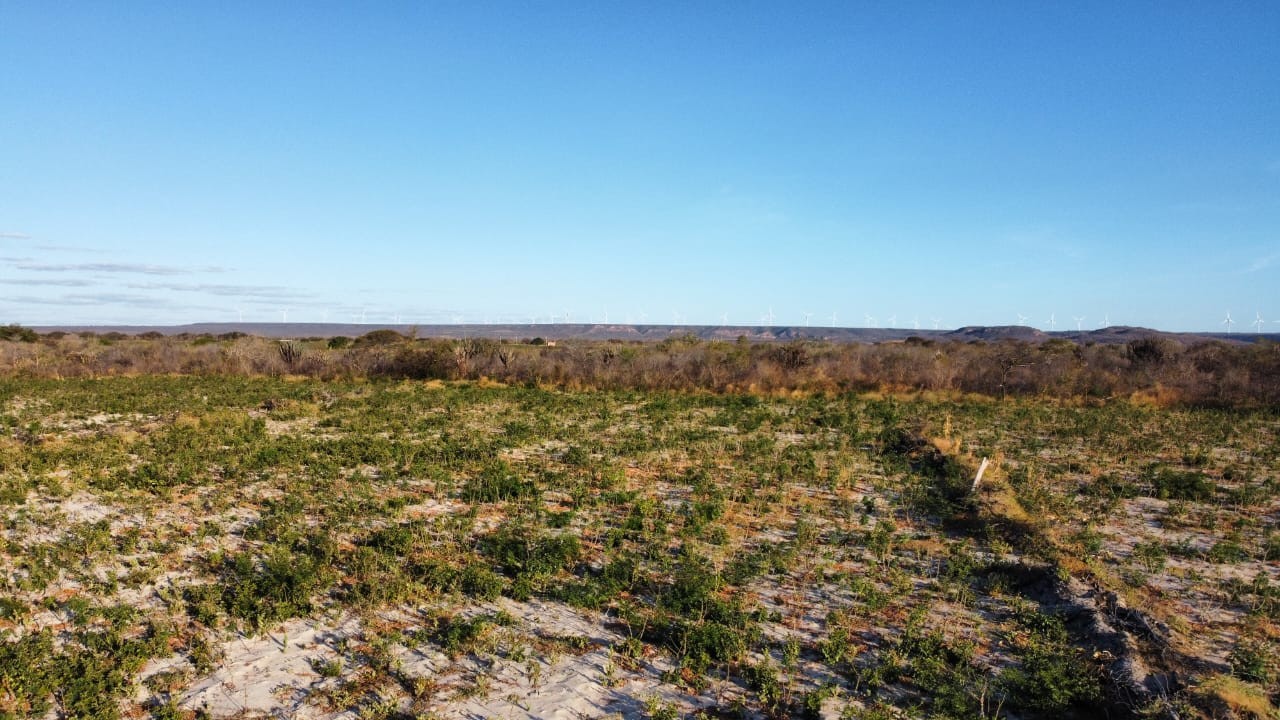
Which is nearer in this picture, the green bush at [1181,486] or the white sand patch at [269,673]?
the white sand patch at [269,673]

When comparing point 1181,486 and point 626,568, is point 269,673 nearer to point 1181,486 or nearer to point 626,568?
point 626,568

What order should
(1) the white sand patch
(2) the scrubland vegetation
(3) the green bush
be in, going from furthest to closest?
(3) the green bush → (2) the scrubland vegetation → (1) the white sand patch

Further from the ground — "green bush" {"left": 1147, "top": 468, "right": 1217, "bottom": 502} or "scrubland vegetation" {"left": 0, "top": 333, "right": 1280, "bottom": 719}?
"green bush" {"left": 1147, "top": 468, "right": 1217, "bottom": 502}

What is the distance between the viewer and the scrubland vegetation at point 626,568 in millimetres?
6191

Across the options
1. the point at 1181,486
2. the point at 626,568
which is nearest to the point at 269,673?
the point at 626,568

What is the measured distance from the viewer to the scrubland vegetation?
6191mm

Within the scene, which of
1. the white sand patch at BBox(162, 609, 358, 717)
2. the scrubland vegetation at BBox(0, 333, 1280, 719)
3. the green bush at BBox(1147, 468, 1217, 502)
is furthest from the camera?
the green bush at BBox(1147, 468, 1217, 502)

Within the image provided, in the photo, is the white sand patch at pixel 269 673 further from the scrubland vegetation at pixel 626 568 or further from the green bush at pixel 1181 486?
the green bush at pixel 1181 486

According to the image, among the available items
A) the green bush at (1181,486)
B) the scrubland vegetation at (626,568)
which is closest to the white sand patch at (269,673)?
the scrubland vegetation at (626,568)

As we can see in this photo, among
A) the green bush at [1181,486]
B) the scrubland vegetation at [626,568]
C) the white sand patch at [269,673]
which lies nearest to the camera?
the white sand patch at [269,673]

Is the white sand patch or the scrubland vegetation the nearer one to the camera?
the white sand patch

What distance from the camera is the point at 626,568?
888cm

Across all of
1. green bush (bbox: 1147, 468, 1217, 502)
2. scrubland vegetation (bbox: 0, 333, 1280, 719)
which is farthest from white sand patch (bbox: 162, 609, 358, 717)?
green bush (bbox: 1147, 468, 1217, 502)

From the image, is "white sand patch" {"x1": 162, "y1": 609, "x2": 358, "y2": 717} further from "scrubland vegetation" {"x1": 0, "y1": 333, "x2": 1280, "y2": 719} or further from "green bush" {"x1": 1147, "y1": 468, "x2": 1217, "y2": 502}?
"green bush" {"x1": 1147, "y1": 468, "x2": 1217, "y2": 502}
